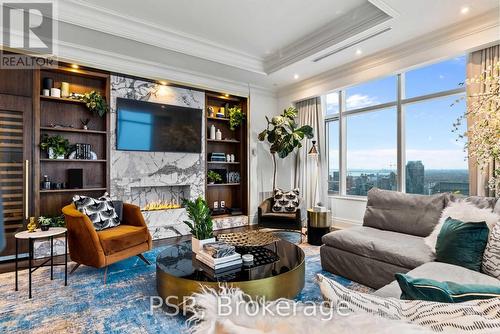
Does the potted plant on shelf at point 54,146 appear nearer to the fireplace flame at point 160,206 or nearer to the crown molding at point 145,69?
the crown molding at point 145,69

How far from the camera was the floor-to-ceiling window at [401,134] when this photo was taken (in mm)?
3936

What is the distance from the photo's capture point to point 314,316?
583mm

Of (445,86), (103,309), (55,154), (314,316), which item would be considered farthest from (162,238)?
(445,86)

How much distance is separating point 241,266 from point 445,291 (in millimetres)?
1679

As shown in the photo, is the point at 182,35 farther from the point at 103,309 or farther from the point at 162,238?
the point at 103,309

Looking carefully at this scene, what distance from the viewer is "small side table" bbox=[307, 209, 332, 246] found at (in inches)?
158

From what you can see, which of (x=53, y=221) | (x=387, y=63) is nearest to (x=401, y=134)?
(x=387, y=63)

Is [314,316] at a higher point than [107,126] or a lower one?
lower

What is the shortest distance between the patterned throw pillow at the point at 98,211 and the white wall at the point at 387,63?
371 cm

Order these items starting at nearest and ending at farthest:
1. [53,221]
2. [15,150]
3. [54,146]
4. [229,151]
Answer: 1. [15,150]
2. [53,221]
3. [54,146]
4. [229,151]

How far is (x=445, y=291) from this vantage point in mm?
778

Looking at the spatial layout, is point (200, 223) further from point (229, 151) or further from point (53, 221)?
point (229, 151)

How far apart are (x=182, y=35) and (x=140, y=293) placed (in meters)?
3.48

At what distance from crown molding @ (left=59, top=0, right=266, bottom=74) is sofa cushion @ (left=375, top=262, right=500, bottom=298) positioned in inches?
156
